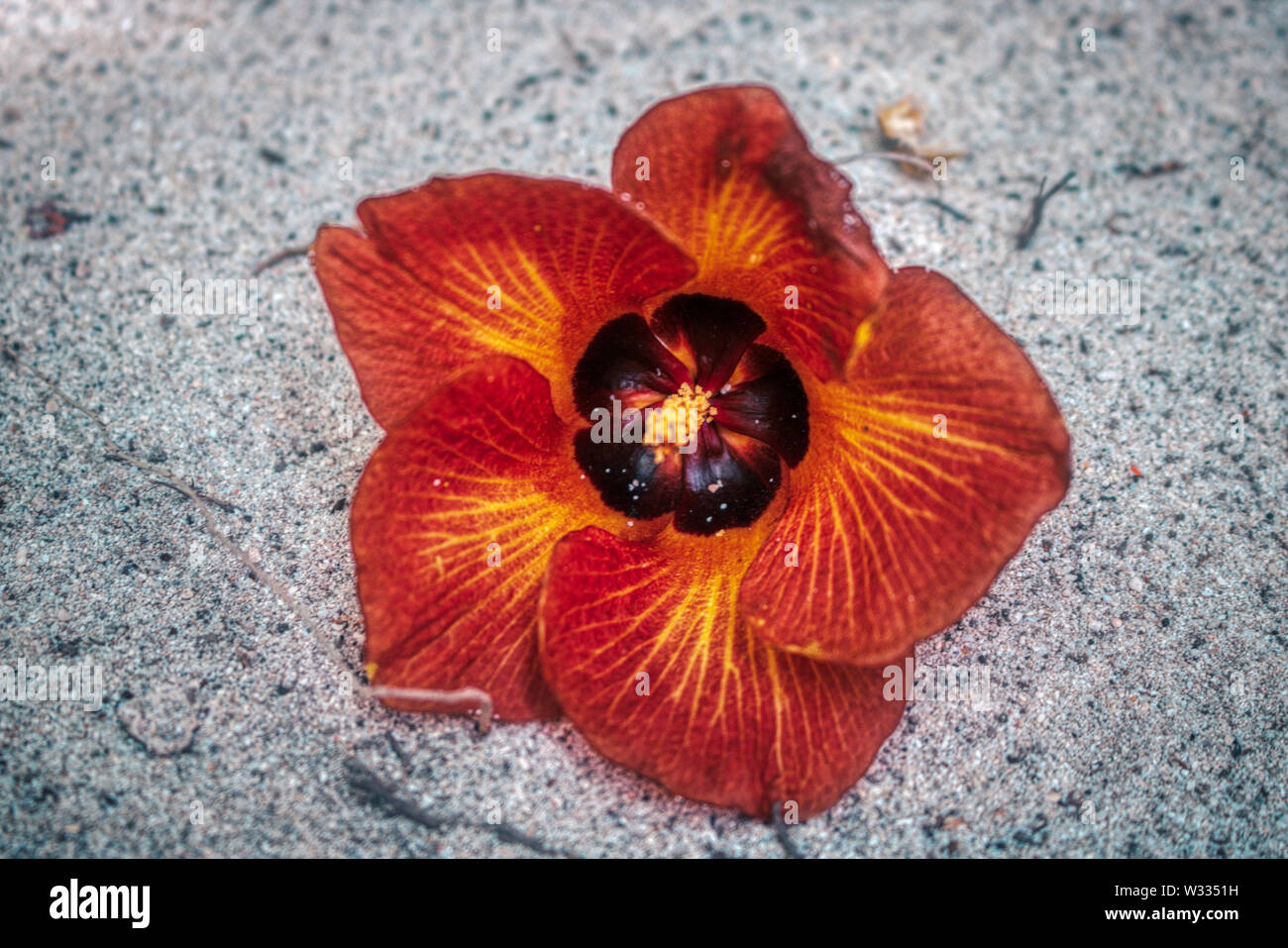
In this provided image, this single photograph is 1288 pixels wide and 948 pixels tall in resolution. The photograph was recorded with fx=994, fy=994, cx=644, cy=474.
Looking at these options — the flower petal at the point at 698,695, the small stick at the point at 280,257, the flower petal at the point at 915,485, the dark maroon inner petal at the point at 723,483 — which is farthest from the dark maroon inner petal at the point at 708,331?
the small stick at the point at 280,257

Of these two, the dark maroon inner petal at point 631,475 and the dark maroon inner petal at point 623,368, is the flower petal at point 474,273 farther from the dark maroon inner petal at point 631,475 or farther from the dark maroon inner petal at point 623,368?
the dark maroon inner petal at point 631,475

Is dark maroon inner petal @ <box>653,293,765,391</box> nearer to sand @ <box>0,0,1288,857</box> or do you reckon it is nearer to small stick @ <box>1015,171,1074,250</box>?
sand @ <box>0,0,1288,857</box>

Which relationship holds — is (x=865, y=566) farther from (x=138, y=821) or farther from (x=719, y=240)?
(x=138, y=821)

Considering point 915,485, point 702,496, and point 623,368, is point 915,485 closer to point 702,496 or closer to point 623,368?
point 702,496

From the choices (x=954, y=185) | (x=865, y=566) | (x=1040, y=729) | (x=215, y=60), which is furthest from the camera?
(x=215, y=60)

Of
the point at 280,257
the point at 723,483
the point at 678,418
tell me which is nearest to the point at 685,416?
the point at 678,418

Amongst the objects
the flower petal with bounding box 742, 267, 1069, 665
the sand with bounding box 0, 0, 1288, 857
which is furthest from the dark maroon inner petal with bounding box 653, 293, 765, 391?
the sand with bounding box 0, 0, 1288, 857
